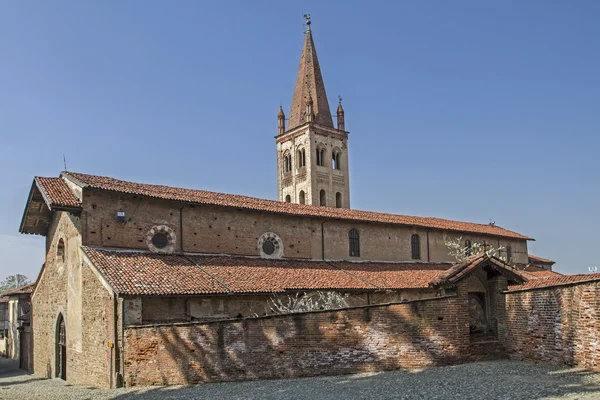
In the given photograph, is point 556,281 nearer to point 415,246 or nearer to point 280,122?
point 415,246

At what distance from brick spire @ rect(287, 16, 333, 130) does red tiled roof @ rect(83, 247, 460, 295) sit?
27170 mm

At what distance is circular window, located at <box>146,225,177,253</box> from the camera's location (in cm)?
2428

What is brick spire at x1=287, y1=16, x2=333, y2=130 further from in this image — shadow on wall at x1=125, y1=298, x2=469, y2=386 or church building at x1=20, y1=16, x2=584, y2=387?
shadow on wall at x1=125, y1=298, x2=469, y2=386

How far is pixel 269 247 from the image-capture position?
2805 centimetres

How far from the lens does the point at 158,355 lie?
58.4 ft

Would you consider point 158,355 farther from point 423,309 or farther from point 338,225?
point 338,225

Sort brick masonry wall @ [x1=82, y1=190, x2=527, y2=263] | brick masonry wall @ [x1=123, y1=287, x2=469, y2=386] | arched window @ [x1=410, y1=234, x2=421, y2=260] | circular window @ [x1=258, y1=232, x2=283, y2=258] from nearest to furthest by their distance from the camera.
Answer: brick masonry wall @ [x1=123, y1=287, x2=469, y2=386] → brick masonry wall @ [x1=82, y1=190, x2=527, y2=263] → circular window @ [x1=258, y1=232, x2=283, y2=258] → arched window @ [x1=410, y1=234, x2=421, y2=260]

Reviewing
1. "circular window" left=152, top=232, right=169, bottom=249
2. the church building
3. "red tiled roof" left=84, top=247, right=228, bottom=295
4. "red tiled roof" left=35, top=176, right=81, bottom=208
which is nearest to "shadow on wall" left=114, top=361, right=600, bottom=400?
the church building

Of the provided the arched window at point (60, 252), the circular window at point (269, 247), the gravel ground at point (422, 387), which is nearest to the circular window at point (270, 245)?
the circular window at point (269, 247)

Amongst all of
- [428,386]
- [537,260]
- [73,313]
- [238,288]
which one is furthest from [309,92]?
[428,386]

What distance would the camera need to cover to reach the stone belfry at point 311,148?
54.0 m

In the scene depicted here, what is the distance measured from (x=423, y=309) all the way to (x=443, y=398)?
464cm

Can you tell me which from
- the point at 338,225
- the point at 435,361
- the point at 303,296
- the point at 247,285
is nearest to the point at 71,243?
the point at 247,285

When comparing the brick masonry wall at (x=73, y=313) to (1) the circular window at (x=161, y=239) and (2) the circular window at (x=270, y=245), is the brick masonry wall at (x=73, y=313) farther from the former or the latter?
(2) the circular window at (x=270, y=245)
